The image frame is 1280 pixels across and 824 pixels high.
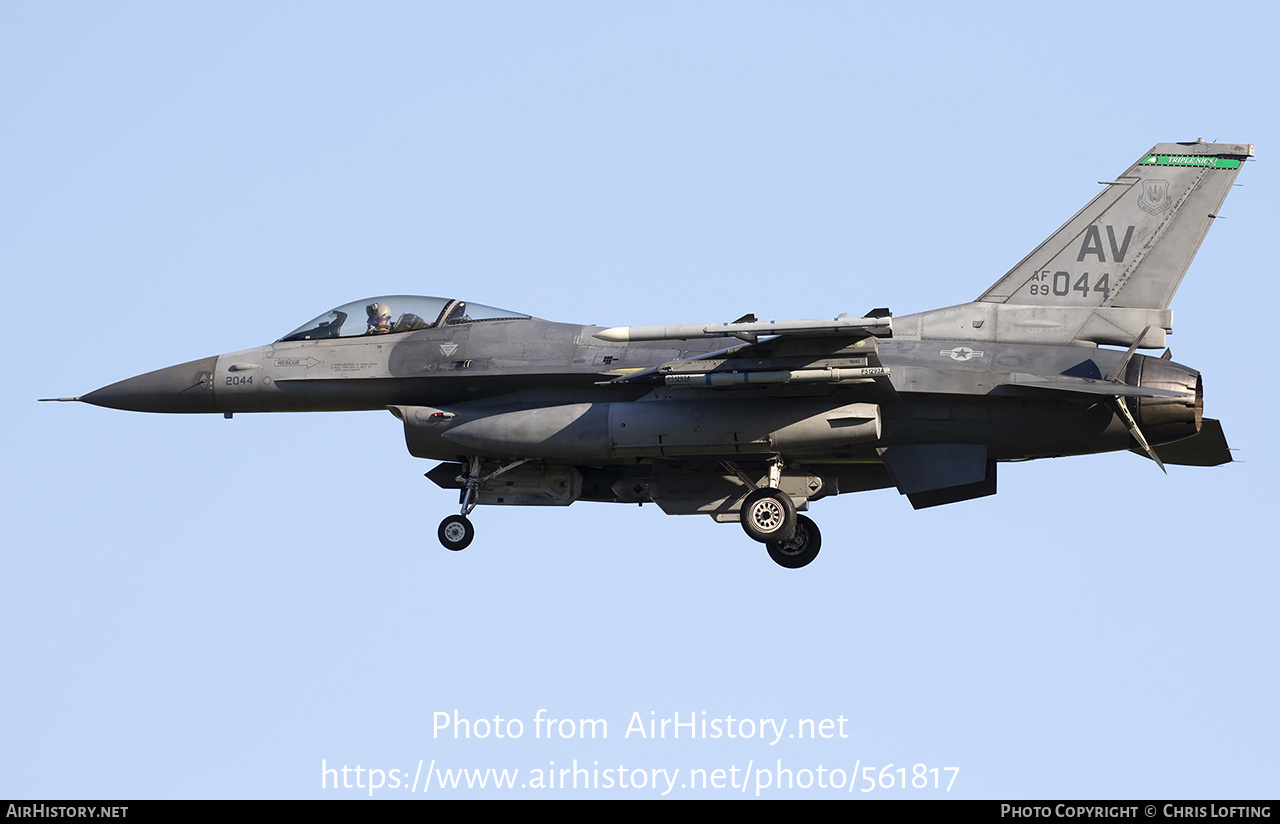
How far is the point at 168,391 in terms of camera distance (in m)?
22.5

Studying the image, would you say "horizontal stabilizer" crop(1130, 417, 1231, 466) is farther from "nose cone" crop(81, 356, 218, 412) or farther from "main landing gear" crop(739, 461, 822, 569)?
"nose cone" crop(81, 356, 218, 412)

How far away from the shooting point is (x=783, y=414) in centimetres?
2006

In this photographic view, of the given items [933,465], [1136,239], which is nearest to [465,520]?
[933,465]

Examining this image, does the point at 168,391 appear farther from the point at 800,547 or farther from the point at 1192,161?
the point at 1192,161

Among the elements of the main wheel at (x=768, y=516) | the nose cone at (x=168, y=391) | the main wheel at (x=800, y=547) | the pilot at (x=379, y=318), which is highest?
the pilot at (x=379, y=318)

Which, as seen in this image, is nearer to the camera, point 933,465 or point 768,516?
point 933,465

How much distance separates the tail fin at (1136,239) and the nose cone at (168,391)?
380 inches

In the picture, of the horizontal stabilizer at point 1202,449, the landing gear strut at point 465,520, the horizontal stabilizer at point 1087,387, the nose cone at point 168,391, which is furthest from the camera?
the nose cone at point 168,391

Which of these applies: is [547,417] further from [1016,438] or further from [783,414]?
[1016,438]

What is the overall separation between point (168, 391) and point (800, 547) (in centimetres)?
819

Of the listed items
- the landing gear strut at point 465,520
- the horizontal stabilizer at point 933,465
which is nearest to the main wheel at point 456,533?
the landing gear strut at point 465,520

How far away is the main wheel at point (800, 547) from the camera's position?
21750 mm

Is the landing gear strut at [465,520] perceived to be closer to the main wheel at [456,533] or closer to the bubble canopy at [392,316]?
the main wheel at [456,533]
